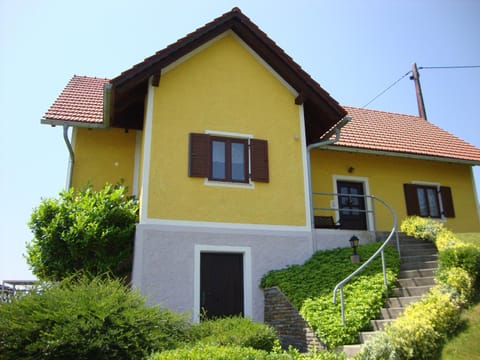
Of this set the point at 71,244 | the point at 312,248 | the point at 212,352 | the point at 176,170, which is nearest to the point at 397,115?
the point at 312,248

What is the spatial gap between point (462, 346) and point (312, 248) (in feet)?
16.5

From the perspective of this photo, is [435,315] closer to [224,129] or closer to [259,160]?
[259,160]

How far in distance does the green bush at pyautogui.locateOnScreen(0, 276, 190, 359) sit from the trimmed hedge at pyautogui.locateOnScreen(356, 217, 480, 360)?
3221 mm

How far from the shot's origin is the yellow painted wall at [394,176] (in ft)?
51.0

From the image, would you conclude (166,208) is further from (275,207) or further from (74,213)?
(275,207)

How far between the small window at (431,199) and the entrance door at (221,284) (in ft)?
26.5

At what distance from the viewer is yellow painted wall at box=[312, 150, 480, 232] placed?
51.0 feet

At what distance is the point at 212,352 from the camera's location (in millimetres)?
5898

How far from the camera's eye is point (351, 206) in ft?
51.8

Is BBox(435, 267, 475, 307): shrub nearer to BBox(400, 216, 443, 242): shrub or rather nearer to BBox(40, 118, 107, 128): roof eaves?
BBox(400, 216, 443, 242): shrub

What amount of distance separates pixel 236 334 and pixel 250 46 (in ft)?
27.7

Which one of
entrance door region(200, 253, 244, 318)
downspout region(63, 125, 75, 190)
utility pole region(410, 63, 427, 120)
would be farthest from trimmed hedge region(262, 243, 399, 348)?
utility pole region(410, 63, 427, 120)

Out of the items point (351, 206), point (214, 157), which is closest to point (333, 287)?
point (214, 157)

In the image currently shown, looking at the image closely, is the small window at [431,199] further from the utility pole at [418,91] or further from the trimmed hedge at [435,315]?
the utility pole at [418,91]
